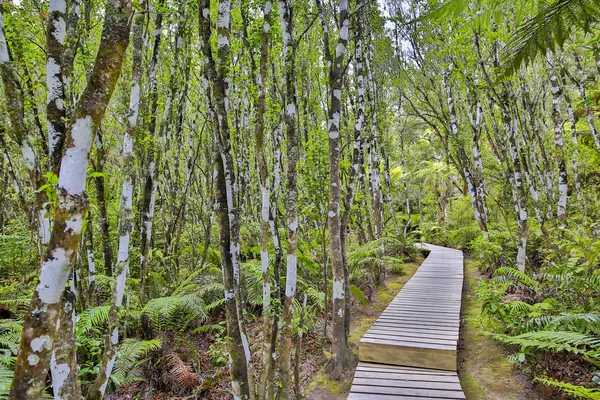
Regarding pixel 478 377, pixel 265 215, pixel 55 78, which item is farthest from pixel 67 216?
pixel 478 377

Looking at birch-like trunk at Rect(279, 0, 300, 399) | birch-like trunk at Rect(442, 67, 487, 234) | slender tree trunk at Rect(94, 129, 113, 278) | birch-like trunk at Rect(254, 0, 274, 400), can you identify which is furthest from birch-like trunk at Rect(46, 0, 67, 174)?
birch-like trunk at Rect(442, 67, 487, 234)

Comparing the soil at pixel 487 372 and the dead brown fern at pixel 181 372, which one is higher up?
the dead brown fern at pixel 181 372

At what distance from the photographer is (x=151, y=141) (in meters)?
4.77

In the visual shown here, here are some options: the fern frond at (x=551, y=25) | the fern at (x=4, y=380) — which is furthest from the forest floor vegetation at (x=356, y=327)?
the fern frond at (x=551, y=25)

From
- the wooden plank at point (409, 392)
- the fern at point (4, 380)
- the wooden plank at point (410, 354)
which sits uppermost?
the fern at point (4, 380)

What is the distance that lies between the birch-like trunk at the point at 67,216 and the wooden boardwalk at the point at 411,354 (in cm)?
341

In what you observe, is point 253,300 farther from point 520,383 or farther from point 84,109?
point 84,109

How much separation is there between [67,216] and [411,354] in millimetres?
4563

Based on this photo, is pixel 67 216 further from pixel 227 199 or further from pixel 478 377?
pixel 478 377

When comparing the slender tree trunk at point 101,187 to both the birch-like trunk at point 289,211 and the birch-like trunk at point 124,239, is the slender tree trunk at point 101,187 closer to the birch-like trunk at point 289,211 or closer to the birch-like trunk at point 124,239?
the birch-like trunk at point 124,239

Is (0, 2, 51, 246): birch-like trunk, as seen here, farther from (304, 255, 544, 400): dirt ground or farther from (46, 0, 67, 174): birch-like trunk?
(304, 255, 544, 400): dirt ground

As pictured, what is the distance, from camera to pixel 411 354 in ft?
15.2

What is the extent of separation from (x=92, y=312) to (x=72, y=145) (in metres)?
3.92

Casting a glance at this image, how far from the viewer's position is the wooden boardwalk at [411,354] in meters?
3.97
